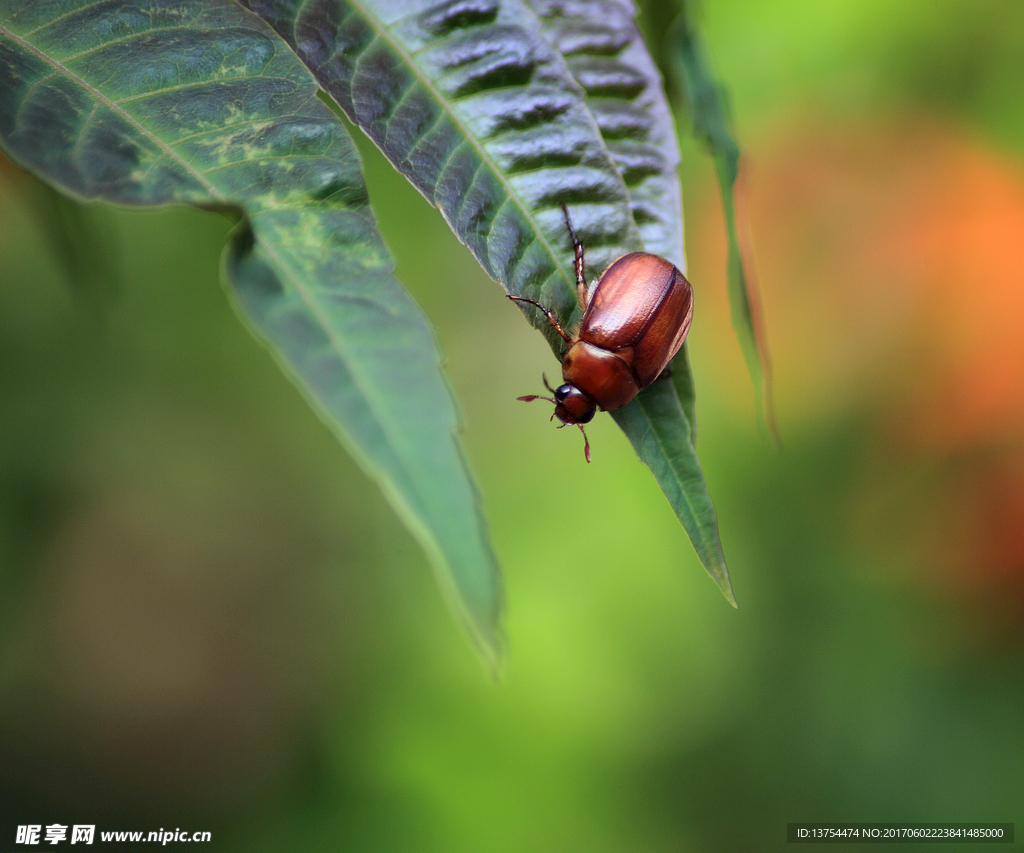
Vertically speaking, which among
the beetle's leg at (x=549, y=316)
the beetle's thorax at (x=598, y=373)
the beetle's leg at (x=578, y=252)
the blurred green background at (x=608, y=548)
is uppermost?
the beetle's leg at (x=578, y=252)

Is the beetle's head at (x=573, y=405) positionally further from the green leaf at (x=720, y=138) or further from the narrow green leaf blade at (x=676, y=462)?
the narrow green leaf blade at (x=676, y=462)

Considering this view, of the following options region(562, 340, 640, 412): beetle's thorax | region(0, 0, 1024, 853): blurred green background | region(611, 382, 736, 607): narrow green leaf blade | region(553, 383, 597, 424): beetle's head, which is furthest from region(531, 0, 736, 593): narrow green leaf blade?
region(0, 0, 1024, 853): blurred green background

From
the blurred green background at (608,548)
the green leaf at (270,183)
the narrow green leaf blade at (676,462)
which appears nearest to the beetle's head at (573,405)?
the narrow green leaf blade at (676,462)

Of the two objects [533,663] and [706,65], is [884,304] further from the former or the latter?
[706,65]

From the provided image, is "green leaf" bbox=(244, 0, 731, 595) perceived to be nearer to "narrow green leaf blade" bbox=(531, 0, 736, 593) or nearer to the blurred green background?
"narrow green leaf blade" bbox=(531, 0, 736, 593)

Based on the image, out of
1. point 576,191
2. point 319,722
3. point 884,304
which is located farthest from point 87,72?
point 884,304

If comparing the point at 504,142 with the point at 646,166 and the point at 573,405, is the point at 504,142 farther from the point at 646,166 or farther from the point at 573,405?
the point at 573,405
